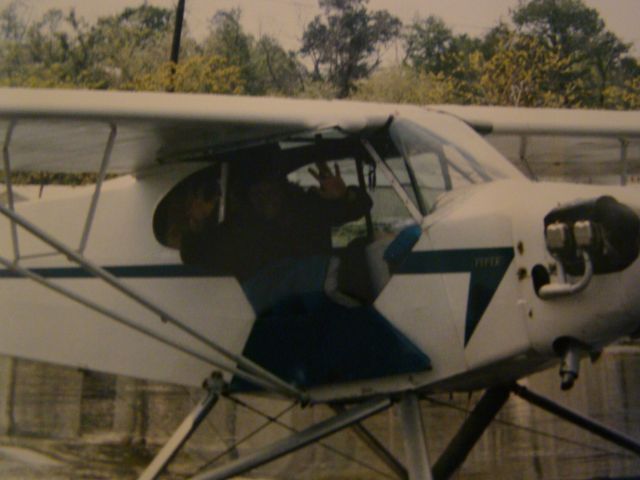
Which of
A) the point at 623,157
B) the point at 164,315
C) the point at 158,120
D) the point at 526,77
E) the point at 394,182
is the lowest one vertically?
the point at 164,315

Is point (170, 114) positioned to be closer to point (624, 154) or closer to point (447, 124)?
point (447, 124)

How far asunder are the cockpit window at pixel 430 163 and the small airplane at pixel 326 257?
0.01 metres

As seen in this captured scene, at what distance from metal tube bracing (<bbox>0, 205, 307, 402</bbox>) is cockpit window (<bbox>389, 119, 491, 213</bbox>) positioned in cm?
140

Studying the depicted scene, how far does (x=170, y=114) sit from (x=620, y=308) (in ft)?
9.55

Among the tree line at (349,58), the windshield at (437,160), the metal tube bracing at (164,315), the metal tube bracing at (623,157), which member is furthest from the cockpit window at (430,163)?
the tree line at (349,58)

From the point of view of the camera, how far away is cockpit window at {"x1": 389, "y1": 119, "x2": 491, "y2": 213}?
6617 mm

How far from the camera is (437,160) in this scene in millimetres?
6723

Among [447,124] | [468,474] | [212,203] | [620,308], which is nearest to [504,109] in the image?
[447,124]

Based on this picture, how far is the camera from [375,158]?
6844 mm

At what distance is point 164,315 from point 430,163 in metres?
1.75

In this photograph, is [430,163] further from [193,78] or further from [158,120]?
[193,78]

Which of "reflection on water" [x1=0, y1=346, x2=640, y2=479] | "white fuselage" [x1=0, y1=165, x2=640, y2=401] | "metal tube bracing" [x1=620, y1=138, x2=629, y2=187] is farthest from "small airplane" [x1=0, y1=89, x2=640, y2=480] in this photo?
"reflection on water" [x1=0, y1=346, x2=640, y2=479]

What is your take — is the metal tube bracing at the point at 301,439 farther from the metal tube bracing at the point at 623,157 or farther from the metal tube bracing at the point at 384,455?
the metal tube bracing at the point at 623,157

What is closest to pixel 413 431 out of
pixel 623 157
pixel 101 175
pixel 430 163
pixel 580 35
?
pixel 430 163
